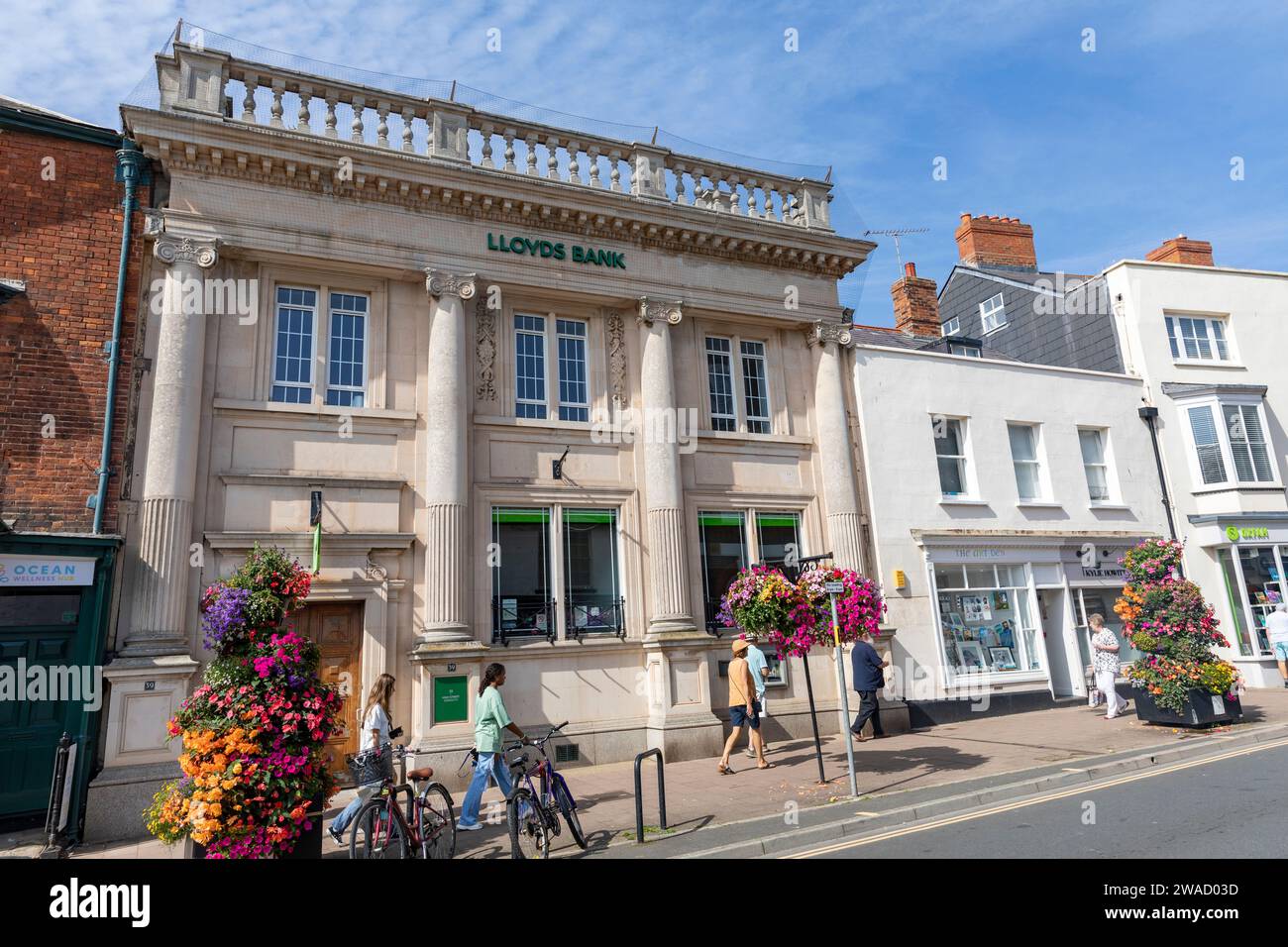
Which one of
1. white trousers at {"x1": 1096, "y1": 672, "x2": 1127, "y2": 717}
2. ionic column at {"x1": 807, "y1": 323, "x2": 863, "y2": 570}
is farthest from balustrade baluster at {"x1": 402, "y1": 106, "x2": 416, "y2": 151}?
white trousers at {"x1": 1096, "y1": 672, "x2": 1127, "y2": 717}

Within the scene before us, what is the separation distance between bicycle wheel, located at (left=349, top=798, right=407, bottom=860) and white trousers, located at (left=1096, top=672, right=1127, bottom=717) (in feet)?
44.7

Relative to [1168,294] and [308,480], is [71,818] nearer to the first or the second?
[308,480]

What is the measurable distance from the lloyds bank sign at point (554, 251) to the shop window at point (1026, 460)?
10.4 meters

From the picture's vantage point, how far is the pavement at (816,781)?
8234 mm

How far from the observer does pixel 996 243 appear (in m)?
26.6

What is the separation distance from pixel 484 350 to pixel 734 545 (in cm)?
607

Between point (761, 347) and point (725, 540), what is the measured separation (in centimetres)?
453

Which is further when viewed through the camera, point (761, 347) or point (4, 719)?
point (761, 347)

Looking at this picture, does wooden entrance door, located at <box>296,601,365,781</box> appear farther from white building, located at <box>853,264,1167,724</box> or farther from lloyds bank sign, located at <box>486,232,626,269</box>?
white building, located at <box>853,264,1167,724</box>

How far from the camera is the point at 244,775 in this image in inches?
259

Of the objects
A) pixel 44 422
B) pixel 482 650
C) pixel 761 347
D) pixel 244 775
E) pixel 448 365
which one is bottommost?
pixel 244 775

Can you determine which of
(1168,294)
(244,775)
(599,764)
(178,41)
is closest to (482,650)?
(599,764)

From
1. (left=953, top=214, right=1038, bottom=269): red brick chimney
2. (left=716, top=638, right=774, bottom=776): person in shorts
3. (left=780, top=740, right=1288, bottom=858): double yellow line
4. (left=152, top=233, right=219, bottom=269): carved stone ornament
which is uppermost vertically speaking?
(left=953, top=214, right=1038, bottom=269): red brick chimney

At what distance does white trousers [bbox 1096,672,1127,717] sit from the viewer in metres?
15.0
